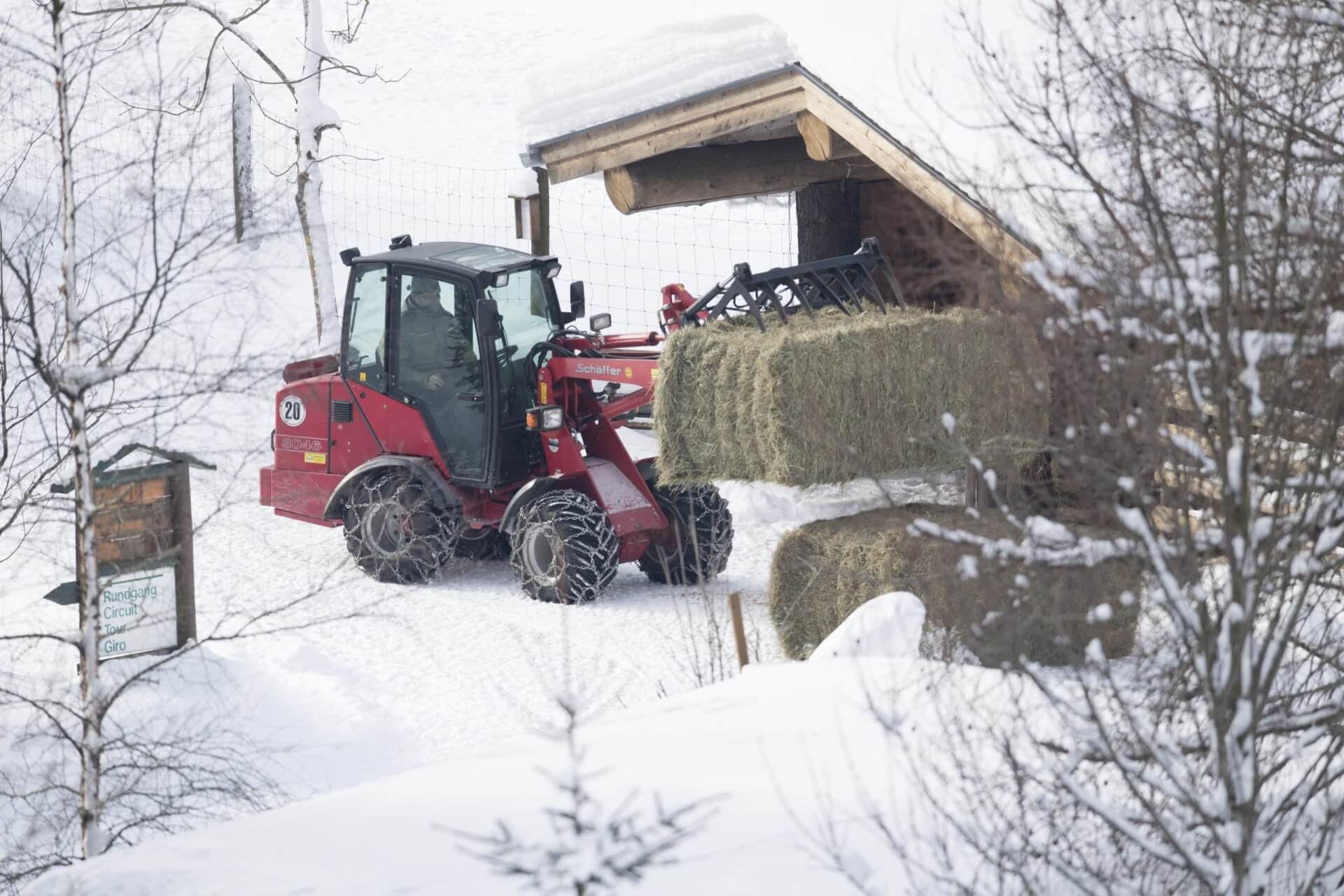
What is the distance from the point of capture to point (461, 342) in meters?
8.80

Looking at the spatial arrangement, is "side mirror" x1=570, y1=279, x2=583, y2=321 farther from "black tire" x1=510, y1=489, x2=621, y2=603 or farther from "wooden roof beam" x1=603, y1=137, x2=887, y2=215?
"black tire" x1=510, y1=489, x2=621, y2=603

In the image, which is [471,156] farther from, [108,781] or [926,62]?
[108,781]

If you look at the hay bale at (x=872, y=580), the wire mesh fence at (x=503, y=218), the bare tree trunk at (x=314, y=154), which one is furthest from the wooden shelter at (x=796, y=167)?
A: the wire mesh fence at (x=503, y=218)

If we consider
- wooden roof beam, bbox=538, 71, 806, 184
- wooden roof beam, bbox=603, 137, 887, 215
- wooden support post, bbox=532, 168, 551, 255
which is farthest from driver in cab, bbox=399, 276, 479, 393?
wooden support post, bbox=532, 168, 551, 255

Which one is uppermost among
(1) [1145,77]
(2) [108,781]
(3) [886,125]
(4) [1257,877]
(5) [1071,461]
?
(3) [886,125]

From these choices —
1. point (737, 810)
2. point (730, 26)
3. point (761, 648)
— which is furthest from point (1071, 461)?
point (730, 26)

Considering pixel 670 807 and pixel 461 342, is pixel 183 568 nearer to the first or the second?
pixel 461 342

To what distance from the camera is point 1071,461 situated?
3.33 metres

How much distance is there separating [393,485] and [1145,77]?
21.4 ft

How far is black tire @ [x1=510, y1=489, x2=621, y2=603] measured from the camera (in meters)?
8.34

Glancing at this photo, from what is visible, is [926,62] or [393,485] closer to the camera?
[926,62]

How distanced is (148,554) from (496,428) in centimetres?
216

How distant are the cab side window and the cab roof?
0.12 meters

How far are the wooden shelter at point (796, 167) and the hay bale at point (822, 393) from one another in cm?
36
